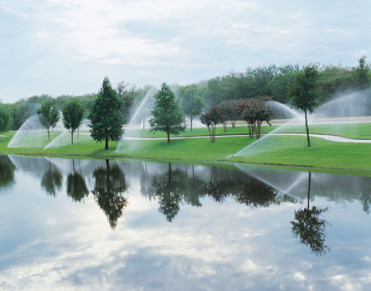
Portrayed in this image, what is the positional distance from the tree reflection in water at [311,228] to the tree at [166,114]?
3725 cm

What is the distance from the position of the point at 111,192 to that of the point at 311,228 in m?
10.5

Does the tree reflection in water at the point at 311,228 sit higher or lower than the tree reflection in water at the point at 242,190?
lower

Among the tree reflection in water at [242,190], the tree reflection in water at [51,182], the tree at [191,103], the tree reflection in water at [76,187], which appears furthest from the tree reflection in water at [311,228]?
the tree at [191,103]

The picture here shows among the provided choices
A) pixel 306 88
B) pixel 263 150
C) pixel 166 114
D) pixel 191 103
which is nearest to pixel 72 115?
pixel 166 114

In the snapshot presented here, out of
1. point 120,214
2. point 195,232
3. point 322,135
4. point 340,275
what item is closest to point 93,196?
point 120,214

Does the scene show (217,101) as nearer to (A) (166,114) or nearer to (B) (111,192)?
(A) (166,114)

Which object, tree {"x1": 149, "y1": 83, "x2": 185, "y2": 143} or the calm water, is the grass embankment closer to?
tree {"x1": 149, "y1": 83, "x2": 185, "y2": 143}

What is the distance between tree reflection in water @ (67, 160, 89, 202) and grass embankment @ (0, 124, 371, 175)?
545 inches

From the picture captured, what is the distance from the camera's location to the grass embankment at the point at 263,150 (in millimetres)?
28234

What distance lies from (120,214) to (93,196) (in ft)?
13.9

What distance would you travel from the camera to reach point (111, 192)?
1888 cm

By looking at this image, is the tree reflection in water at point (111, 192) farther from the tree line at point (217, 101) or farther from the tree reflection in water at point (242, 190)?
the tree line at point (217, 101)

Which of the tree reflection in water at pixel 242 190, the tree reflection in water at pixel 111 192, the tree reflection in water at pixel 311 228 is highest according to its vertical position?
the tree reflection in water at pixel 111 192

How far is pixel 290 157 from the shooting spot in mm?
30672
